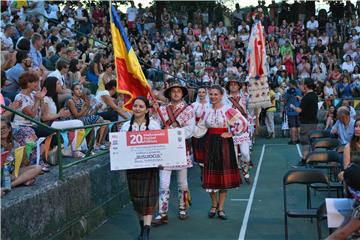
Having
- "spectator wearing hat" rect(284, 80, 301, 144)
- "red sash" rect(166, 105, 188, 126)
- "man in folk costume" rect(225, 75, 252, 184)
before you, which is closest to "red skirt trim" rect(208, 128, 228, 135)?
"red sash" rect(166, 105, 188, 126)

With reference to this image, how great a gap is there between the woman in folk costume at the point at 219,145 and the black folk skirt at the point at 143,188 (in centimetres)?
143

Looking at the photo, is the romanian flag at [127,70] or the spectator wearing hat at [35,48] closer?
the romanian flag at [127,70]

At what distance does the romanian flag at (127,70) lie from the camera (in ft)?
26.7

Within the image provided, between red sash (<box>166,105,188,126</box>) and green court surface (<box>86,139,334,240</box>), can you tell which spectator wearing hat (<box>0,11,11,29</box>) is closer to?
green court surface (<box>86,139,334,240</box>)

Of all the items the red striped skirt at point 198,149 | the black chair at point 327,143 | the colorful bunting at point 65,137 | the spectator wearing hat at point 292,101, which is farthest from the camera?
the spectator wearing hat at point 292,101

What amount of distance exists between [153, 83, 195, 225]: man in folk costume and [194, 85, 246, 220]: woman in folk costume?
0.63 ft

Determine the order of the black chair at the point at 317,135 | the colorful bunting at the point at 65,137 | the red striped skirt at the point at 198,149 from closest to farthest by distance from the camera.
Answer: the colorful bunting at the point at 65,137, the red striped skirt at the point at 198,149, the black chair at the point at 317,135

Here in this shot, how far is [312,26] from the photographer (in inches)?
1046

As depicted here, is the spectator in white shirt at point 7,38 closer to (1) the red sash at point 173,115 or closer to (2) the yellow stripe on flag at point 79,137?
(2) the yellow stripe on flag at point 79,137

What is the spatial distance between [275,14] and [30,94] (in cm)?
2223

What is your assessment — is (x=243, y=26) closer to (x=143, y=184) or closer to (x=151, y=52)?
(x=151, y=52)

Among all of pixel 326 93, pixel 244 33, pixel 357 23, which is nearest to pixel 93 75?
pixel 326 93

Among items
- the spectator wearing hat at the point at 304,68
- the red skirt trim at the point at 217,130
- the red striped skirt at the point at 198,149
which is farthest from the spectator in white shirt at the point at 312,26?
the red skirt trim at the point at 217,130

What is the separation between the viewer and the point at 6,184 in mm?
6301
